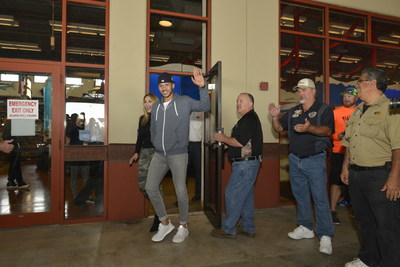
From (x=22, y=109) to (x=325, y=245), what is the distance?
4.00 metres

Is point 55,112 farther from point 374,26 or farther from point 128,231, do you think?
point 374,26

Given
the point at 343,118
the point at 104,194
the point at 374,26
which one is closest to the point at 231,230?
the point at 104,194

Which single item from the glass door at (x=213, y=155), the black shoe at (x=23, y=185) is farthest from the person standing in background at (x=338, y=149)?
the black shoe at (x=23, y=185)

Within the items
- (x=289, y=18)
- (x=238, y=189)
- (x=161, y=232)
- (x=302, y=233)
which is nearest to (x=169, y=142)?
(x=238, y=189)

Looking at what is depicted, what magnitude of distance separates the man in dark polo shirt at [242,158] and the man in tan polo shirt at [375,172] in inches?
39.7

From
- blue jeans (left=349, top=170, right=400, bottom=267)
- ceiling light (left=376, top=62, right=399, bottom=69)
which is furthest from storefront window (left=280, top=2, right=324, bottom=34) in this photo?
blue jeans (left=349, top=170, right=400, bottom=267)

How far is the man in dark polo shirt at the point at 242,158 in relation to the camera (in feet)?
10.3

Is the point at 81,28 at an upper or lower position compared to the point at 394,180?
upper

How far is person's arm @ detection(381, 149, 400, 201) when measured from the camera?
6.79 ft

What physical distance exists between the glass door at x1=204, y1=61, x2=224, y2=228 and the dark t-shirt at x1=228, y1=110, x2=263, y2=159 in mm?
274

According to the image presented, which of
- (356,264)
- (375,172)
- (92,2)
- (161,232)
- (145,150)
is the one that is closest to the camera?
(375,172)

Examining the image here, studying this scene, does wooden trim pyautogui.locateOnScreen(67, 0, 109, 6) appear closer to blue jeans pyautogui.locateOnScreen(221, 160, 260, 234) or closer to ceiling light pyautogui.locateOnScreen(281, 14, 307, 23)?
blue jeans pyautogui.locateOnScreen(221, 160, 260, 234)

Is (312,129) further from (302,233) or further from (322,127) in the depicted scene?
(302,233)

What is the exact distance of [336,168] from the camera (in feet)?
13.0
